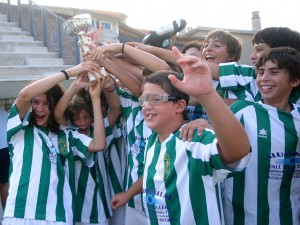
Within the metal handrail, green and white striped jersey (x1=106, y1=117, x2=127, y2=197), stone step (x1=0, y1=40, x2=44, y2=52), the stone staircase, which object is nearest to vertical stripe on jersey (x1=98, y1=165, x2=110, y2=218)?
green and white striped jersey (x1=106, y1=117, x2=127, y2=197)

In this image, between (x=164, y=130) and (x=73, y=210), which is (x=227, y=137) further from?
(x=73, y=210)

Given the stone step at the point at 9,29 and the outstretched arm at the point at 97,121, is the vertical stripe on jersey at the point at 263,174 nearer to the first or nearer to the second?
the outstretched arm at the point at 97,121

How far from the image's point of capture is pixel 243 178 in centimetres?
223

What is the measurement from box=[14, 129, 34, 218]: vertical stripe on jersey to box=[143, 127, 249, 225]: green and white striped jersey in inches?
38.3

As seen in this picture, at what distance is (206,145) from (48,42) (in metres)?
9.12

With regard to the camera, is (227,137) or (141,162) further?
(141,162)

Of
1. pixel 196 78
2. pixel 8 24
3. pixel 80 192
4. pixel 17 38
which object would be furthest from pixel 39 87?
pixel 8 24

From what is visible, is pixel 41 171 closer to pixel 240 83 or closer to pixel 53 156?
pixel 53 156

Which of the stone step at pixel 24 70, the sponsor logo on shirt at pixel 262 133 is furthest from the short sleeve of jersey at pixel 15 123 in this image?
the stone step at pixel 24 70

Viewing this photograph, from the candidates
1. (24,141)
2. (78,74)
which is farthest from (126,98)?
(24,141)

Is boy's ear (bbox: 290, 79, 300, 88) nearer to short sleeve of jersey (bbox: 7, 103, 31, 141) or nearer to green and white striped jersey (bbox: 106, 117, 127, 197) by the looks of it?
green and white striped jersey (bbox: 106, 117, 127, 197)

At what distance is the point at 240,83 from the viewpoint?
245 cm

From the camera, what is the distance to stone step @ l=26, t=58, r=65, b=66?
8.94 meters

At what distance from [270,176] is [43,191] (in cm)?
152
